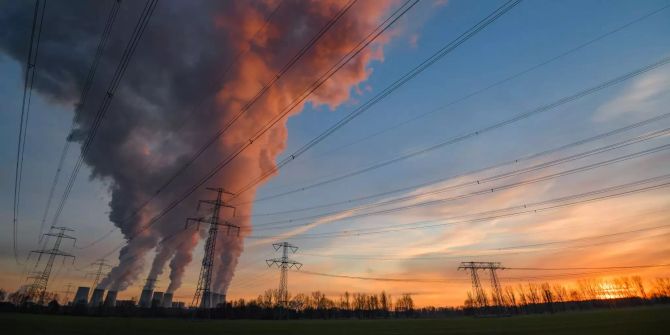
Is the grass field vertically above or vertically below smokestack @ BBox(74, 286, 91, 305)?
below

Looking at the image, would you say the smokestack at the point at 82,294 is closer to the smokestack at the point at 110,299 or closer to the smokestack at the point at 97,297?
the smokestack at the point at 97,297

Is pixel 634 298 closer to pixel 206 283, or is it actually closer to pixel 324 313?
pixel 324 313

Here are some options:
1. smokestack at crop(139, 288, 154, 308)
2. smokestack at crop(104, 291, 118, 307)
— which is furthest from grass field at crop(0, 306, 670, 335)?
smokestack at crop(104, 291, 118, 307)

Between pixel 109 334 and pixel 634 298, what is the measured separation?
858ft

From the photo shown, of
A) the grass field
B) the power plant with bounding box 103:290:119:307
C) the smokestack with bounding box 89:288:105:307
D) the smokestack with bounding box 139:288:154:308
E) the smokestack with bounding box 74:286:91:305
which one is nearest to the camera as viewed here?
the grass field

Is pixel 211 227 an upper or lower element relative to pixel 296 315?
upper

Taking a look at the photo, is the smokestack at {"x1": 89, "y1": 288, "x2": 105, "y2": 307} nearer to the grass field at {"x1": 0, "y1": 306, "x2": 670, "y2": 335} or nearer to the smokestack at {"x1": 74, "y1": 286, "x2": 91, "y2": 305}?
the smokestack at {"x1": 74, "y1": 286, "x2": 91, "y2": 305}

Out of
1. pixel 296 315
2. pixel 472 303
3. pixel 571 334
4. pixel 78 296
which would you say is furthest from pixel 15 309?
pixel 472 303

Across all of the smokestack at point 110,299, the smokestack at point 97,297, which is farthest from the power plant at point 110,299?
the smokestack at point 97,297

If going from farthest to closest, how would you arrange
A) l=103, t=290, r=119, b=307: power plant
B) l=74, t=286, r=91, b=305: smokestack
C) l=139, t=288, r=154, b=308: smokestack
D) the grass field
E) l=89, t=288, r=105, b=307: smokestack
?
l=74, t=286, r=91, b=305: smokestack
l=89, t=288, r=105, b=307: smokestack
l=103, t=290, r=119, b=307: power plant
l=139, t=288, r=154, b=308: smokestack
the grass field

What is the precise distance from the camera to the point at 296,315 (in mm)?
148125

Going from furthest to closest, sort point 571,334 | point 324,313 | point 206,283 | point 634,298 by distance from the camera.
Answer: point 634,298
point 324,313
point 206,283
point 571,334

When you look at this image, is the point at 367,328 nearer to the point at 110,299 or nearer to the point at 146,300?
the point at 146,300

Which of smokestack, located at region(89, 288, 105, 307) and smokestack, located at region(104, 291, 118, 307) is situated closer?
smokestack, located at region(104, 291, 118, 307)
